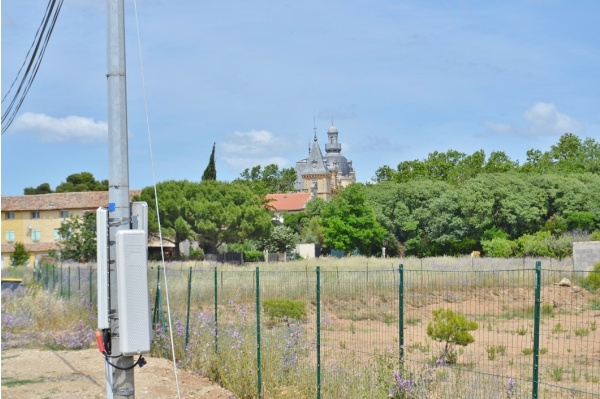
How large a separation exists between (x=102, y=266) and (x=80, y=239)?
4873cm

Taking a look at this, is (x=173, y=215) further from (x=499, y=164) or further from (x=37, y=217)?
(x=499, y=164)

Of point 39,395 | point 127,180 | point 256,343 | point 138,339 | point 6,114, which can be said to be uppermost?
point 6,114

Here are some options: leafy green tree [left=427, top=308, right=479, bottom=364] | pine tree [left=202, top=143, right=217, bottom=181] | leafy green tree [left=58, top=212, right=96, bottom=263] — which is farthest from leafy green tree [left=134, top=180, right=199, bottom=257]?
leafy green tree [left=427, top=308, right=479, bottom=364]

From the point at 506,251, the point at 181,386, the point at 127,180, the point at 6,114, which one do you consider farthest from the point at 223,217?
the point at 127,180

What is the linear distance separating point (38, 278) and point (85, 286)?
358 inches

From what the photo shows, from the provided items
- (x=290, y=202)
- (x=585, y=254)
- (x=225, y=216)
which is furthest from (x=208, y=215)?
(x=290, y=202)

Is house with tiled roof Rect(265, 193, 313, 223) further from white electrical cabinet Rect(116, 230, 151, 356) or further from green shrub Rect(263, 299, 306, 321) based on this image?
white electrical cabinet Rect(116, 230, 151, 356)

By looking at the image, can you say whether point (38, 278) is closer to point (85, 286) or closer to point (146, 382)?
point (85, 286)

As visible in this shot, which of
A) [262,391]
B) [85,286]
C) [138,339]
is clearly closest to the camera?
[138,339]

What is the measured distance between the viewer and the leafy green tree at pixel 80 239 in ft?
178

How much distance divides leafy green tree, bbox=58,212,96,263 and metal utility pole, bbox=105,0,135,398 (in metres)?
46.2

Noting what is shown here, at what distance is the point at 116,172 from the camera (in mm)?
8594

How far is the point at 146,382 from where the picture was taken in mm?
14898

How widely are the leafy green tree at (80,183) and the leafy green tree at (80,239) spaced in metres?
46.3
